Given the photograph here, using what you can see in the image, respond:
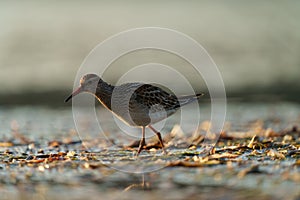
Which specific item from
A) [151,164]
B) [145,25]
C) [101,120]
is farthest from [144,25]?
[151,164]

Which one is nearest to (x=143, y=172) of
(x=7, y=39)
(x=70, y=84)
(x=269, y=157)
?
(x=269, y=157)

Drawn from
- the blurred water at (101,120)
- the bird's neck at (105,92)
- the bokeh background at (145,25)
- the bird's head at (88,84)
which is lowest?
the blurred water at (101,120)

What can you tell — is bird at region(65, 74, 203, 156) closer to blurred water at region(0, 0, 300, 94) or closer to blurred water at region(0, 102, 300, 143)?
blurred water at region(0, 102, 300, 143)

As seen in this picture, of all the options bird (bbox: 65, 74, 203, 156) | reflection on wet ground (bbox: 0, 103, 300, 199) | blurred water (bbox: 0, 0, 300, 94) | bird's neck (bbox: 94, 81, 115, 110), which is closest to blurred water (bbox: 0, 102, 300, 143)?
reflection on wet ground (bbox: 0, 103, 300, 199)

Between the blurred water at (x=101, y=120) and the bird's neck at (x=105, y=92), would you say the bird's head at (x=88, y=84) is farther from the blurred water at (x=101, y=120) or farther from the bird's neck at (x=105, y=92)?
the blurred water at (x=101, y=120)

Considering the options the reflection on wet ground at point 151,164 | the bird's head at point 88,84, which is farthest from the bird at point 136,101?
the reflection on wet ground at point 151,164

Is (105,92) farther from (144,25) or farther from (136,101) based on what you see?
(144,25)
